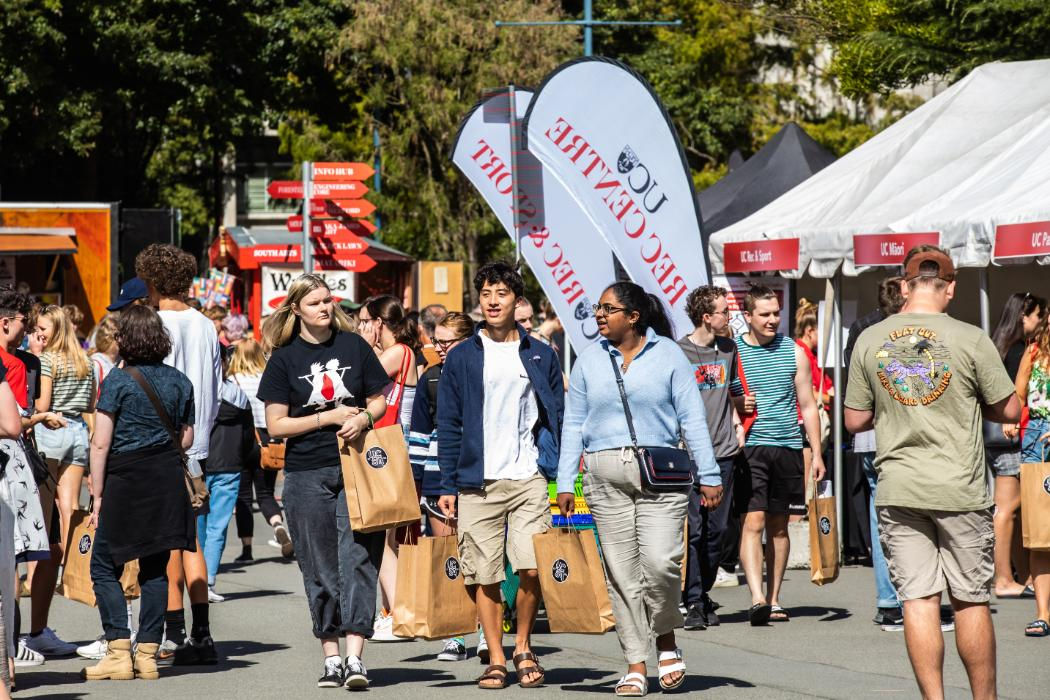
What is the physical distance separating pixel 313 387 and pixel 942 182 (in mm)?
7232

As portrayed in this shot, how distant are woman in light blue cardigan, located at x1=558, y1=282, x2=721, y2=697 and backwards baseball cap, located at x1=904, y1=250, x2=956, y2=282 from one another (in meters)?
1.34

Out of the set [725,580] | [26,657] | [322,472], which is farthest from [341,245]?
[322,472]

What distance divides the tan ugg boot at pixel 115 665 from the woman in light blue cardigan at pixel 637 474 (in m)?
2.33

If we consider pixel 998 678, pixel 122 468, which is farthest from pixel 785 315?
pixel 122 468

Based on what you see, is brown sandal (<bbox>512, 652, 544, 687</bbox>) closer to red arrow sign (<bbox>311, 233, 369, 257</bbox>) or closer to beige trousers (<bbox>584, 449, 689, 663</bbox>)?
beige trousers (<bbox>584, 449, 689, 663</bbox>)

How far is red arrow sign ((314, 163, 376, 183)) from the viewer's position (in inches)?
753

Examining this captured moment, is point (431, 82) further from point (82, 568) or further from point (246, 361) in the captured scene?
point (82, 568)

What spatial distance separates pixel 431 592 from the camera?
26.8 feet

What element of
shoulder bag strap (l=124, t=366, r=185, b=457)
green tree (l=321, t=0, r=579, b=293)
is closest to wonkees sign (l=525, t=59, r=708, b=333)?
shoulder bag strap (l=124, t=366, r=185, b=457)

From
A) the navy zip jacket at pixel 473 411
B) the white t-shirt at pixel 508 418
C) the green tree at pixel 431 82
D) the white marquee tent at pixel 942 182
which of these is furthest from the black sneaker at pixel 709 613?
the green tree at pixel 431 82

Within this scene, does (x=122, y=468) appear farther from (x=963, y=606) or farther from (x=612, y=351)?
(x=963, y=606)

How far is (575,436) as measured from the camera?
26.2ft

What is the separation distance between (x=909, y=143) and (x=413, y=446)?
22.7 feet

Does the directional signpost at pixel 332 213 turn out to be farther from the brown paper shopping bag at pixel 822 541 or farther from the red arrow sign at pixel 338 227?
the brown paper shopping bag at pixel 822 541
